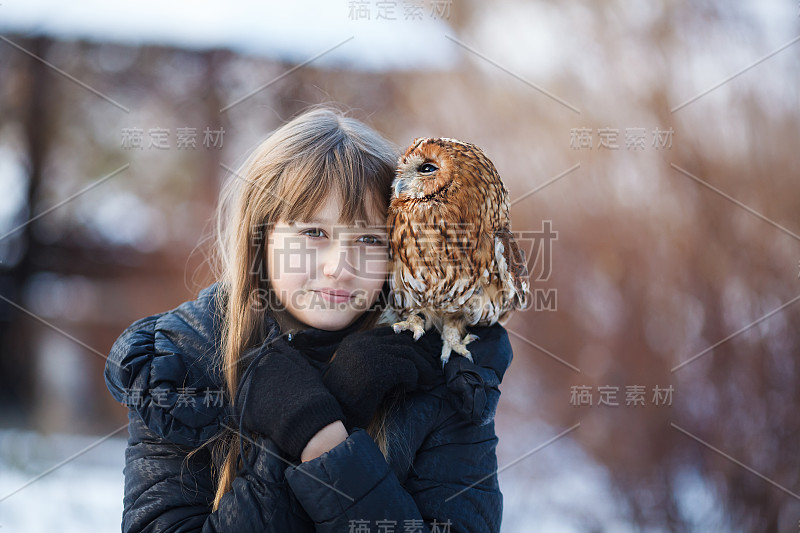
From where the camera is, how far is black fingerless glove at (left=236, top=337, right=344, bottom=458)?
79 centimetres

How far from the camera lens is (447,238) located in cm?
85

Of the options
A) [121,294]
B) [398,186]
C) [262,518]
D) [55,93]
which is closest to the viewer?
[262,518]

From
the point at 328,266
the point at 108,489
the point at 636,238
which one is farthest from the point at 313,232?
the point at 108,489

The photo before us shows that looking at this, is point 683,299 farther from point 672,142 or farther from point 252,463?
point 252,463

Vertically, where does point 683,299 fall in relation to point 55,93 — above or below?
below

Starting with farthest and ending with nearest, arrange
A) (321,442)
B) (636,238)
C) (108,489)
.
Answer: (108,489) < (636,238) < (321,442)

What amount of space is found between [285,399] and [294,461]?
0.10m

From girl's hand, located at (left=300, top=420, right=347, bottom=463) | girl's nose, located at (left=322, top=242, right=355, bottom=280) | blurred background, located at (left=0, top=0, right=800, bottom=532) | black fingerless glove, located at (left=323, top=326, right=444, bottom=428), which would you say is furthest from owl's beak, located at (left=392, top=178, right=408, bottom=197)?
blurred background, located at (left=0, top=0, right=800, bottom=532)

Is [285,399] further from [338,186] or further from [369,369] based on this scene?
[338,186]

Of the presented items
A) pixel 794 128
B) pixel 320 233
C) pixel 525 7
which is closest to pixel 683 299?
pixel 794 128

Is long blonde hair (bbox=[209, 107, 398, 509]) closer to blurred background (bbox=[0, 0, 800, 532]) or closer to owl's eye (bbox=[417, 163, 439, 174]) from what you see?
owl's eye (bbox=[417, 163, 439, 174])

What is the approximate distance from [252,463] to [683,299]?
171cm

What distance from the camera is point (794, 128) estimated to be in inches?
78.4

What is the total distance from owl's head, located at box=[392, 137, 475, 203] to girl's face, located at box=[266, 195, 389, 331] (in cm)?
9
